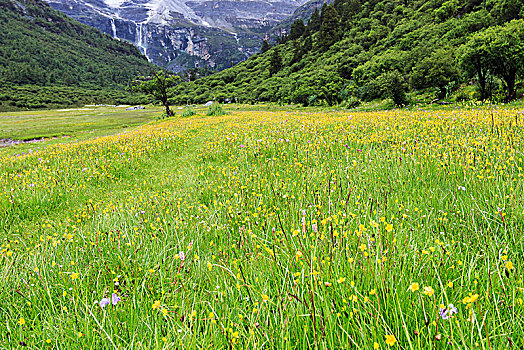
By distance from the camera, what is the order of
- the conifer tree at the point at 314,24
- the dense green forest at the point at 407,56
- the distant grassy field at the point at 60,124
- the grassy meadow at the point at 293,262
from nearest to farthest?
the grassy meadow at the point at 293,262, the dense green forest at the point at 407,56, the distant grassy field at the point at 60,124, the conifer tree at the point at 314,24

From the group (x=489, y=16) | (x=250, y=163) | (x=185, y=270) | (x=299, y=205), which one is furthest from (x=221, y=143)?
(x=489, y=16)

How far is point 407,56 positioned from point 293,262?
49079 mm

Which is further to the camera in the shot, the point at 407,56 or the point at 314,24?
the point at 314,24

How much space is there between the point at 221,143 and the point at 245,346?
799 cm

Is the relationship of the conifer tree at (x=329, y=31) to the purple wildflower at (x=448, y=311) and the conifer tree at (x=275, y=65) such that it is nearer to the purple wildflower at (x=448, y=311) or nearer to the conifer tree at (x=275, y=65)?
the conifer tree at (x=275, y=65)

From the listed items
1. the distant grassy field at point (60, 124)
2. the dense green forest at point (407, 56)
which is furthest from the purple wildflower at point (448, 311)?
the distant grassy field at point (60, 124)

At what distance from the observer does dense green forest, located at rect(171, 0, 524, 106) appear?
20094 millimetres

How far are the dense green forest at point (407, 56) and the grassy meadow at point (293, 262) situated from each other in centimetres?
2119

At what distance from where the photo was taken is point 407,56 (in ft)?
133

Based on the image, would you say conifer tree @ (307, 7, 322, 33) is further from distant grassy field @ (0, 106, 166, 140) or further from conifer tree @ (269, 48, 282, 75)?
distant grassy field @ (0, 106, 166, 140)

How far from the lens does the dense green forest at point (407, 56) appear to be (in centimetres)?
2009

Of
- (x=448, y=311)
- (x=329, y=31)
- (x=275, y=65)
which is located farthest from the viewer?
(x=275, y=65)

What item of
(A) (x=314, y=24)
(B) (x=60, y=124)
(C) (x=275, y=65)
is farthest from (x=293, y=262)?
(A) (x=314, y=24)

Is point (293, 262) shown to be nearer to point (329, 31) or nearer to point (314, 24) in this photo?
point (329, 31)
